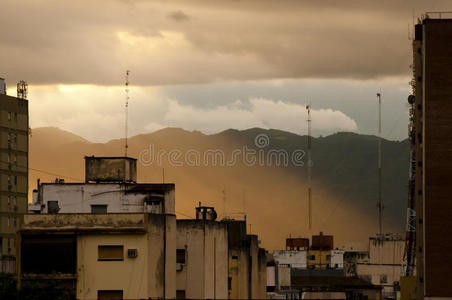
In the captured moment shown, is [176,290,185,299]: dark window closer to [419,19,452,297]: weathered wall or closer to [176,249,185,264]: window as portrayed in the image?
[176,249,185,264]: window

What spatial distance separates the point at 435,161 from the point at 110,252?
7782cm

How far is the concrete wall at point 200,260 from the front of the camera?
10531 cm

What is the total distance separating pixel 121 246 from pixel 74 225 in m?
3.34

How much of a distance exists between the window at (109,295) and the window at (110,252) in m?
2.06

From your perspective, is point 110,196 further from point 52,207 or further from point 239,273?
point 239,273

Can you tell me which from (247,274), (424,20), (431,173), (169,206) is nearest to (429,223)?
(431,173)

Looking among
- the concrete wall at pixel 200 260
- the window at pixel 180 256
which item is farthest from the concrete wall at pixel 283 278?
the window at pixel 180 256

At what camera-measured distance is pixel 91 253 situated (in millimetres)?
90188

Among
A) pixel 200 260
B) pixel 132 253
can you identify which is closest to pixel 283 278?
pixel 200 260

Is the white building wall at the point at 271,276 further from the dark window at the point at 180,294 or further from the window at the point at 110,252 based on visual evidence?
the window at the point at 110,252

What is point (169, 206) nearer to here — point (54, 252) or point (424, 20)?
point (54, 252)

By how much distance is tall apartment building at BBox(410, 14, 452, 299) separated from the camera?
16062cm

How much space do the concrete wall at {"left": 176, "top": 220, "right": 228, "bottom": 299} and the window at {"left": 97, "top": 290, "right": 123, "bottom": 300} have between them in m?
14.2

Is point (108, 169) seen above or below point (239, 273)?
above
